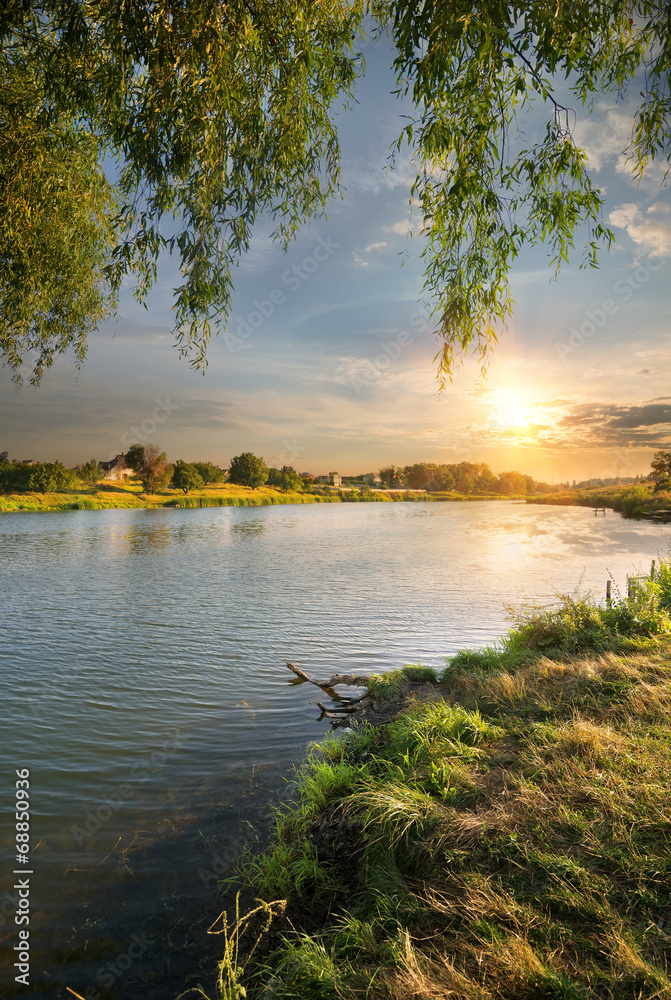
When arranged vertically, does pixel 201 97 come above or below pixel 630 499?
above

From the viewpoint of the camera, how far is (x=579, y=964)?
2.43 meters

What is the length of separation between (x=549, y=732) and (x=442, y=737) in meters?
1.07

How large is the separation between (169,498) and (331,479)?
228 feet

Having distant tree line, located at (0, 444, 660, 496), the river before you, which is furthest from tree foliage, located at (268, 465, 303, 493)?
the river

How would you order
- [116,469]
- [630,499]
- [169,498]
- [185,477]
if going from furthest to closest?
[116,469], [185,477], [169,498], [630,499]

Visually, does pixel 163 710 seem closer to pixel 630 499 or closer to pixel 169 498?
pixel 630 499

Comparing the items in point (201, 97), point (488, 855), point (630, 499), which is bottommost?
point (488, 855)

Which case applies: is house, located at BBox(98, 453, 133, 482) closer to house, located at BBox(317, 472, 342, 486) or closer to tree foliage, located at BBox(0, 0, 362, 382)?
house, located at BBox(317, 472, 342, 486)

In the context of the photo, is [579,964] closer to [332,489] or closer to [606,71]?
[606,71]

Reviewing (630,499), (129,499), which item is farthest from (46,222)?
(129,499)

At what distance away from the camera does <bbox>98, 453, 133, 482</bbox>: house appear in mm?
129375

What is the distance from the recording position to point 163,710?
8.55 metres

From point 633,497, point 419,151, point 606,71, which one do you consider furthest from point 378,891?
point 633,497

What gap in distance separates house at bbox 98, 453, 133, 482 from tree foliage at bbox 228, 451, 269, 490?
27.5 m
